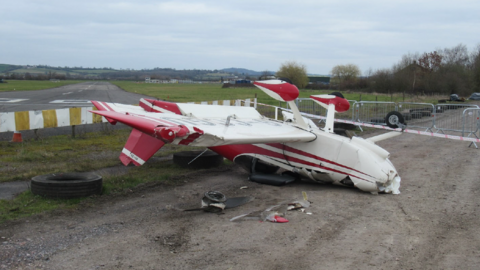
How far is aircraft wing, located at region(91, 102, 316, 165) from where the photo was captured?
6.73 metres

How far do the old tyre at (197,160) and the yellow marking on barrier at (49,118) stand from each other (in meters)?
5.90

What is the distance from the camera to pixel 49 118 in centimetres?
1495

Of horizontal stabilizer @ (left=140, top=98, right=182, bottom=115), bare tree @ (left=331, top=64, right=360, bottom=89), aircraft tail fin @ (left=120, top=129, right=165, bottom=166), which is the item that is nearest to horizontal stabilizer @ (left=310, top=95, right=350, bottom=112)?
horizontal stabilizer @ (left=140, top=98, right=182, bottom=115)

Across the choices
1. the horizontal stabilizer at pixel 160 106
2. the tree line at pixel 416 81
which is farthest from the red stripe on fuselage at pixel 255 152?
the tree line at pixel 416 81

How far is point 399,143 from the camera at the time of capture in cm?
1670

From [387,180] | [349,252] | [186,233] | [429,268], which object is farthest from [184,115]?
[429,268]

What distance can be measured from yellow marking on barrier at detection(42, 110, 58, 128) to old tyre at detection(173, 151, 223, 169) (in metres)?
5.90

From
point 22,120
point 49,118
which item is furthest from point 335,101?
point 22,120

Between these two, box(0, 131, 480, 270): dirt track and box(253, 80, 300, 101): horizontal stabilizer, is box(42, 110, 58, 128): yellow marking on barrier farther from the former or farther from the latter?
box(253, 80, 300, 101): horizontal stabilizer

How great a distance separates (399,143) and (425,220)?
10.0 metres

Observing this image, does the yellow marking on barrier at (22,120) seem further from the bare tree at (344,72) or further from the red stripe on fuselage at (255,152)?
the bare tree at (344,72)

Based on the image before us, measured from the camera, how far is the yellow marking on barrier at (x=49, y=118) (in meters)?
14.8

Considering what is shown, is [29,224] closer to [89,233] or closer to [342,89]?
[89,233]

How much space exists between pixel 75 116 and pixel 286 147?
944cm
